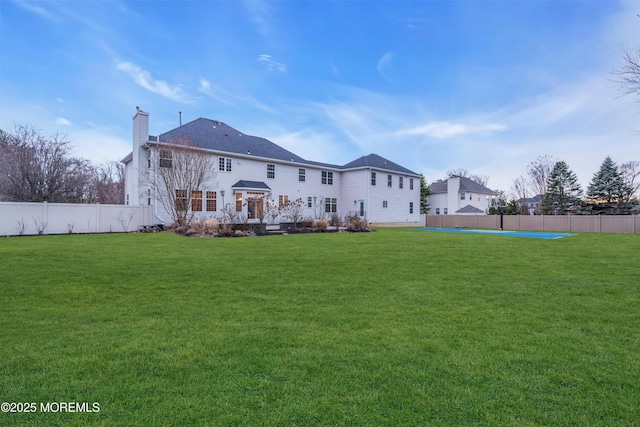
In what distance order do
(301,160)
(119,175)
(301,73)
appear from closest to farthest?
(301,73) → (301,160) → (119,175)

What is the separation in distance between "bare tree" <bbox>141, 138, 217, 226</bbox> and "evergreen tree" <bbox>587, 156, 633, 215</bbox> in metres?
32.4

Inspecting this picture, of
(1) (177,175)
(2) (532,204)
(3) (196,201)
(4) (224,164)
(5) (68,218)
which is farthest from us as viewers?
(2) (532,204)

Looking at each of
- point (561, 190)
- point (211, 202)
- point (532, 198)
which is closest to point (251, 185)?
point (211, 202)

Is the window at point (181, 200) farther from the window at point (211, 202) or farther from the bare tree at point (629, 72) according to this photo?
the bare tree at point (629, 72)

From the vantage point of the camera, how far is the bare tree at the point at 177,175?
18.6 metres

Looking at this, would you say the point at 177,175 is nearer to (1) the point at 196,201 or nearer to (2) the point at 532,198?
(1) the point at 196,201

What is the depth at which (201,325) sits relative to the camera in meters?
3.73

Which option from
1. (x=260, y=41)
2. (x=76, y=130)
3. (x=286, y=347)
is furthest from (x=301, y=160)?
(x=286, y=347)

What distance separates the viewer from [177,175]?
61.3 ft

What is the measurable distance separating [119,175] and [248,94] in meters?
24.1

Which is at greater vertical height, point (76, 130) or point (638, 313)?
point (76, 130)

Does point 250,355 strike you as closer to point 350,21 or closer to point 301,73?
point 350,21

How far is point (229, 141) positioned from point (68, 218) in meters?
10.6

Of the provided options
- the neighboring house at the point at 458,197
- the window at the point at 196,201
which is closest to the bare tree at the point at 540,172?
the neighboring house at the point at 458,197
